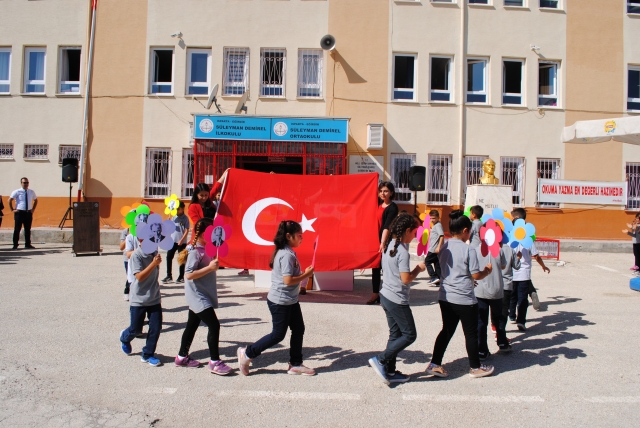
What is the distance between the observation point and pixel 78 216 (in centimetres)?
1295

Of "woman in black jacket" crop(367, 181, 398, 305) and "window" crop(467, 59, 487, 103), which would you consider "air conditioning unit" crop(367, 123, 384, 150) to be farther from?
"woman in black jacket" crop(367, 181, 398, 305)

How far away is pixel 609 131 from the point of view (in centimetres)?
1051

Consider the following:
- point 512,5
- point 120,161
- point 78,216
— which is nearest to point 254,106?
point 120,161

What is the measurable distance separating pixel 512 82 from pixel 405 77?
157 inches

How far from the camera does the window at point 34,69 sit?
59.1 ft

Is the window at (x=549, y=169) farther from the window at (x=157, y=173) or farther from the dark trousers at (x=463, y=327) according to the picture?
the dark trousers at (x=463, y=327)

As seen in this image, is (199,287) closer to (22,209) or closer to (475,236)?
(475,236)

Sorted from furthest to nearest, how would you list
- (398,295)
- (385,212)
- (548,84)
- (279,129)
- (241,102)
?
(548,84) < (241,102) < (279,129) < (385,212) < (398,295)

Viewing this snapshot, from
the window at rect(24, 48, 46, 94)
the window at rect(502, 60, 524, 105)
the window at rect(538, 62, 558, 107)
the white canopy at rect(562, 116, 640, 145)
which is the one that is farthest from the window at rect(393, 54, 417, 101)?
the window at rect(24, 48, 46, 94)

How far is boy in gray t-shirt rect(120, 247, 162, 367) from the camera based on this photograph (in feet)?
17.1

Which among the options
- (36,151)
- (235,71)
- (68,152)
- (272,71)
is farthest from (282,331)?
(36,151)

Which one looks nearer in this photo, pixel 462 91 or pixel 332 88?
pixel 332 88

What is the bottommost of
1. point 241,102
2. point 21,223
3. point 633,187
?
point 21,223

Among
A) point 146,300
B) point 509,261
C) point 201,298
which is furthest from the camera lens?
point 509,261
